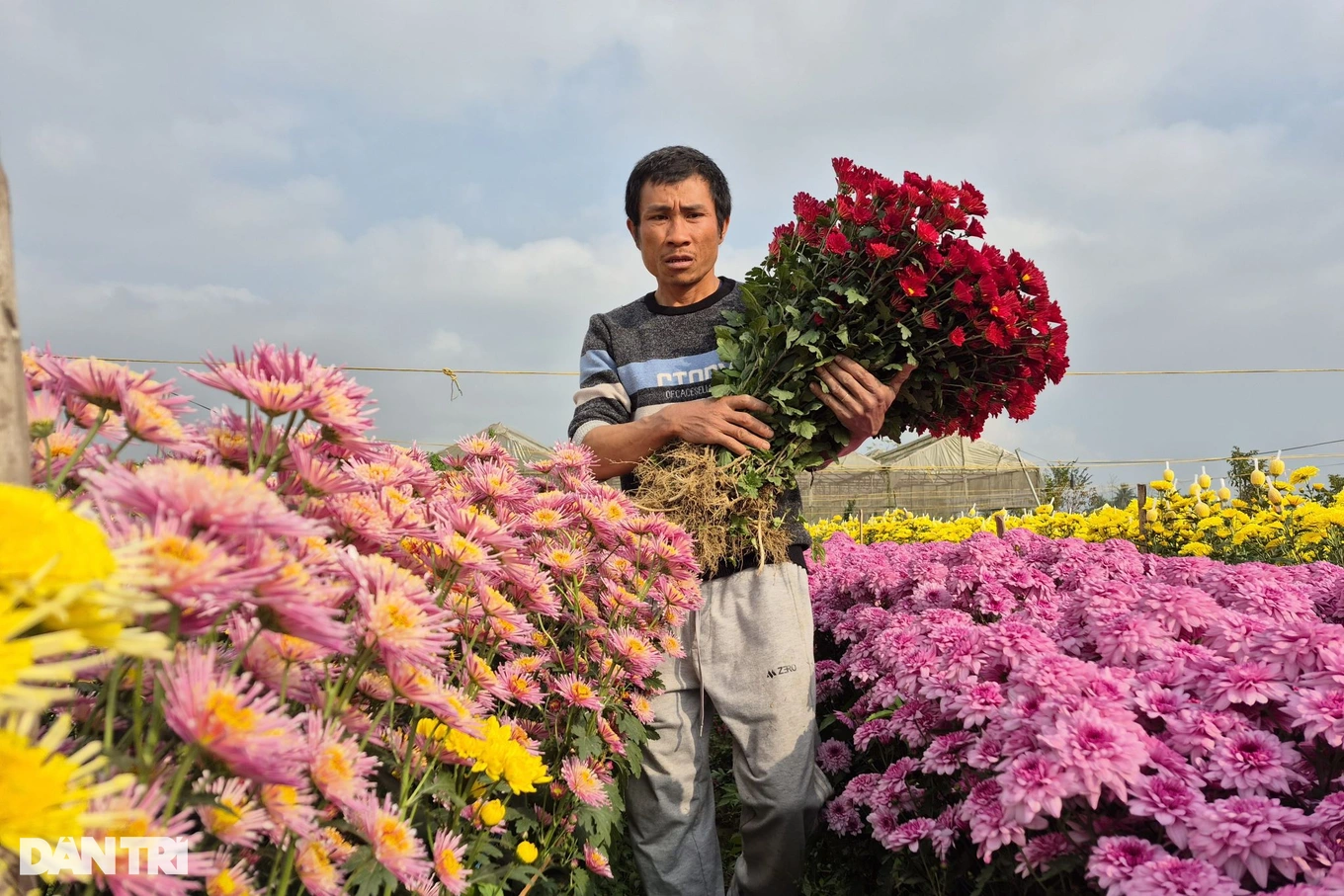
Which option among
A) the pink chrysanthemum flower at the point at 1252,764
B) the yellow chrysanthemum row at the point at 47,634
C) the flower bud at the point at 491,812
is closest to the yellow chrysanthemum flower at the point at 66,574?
the yellow chrysanthemum row at the point at 47,634

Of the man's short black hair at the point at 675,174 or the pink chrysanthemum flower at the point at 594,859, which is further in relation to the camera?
the man's short black hair at the point at 675,174

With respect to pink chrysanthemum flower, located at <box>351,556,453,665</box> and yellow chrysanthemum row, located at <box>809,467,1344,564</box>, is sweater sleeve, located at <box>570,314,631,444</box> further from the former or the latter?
yellow chrysanthemum row, located at <box>809,467,1344,564</box>

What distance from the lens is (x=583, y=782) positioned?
1.69 meters

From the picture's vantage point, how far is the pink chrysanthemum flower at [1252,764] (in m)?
1.41

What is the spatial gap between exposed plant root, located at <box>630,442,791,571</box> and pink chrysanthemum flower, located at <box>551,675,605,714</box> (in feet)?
2.38

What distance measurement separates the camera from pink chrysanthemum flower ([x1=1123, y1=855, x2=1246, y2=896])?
123cm

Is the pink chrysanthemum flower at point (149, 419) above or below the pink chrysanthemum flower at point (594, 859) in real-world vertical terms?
above

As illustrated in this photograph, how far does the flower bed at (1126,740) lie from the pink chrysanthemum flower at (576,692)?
0.76m

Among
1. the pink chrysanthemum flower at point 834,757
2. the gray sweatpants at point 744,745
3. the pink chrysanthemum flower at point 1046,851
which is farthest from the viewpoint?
the pink chrysanthemum flower at point 834,757

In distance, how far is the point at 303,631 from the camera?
71 cm

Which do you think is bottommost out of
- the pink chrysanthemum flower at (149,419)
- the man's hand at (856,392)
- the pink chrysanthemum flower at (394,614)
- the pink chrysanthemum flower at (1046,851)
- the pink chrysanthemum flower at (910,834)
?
the pink chrysanthemum flower at (910,834)

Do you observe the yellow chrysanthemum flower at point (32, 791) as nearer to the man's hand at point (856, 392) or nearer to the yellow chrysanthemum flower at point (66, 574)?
the yellow chrysanthemum flower at point (66, 574)

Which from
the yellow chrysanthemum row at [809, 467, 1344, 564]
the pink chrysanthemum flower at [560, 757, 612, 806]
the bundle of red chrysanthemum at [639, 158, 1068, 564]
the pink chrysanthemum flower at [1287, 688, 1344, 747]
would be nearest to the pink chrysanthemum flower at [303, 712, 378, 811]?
the pink chrysanthemum flower at [560, 757, 612, 806]

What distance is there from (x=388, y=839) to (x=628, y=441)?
1778 millimetres
